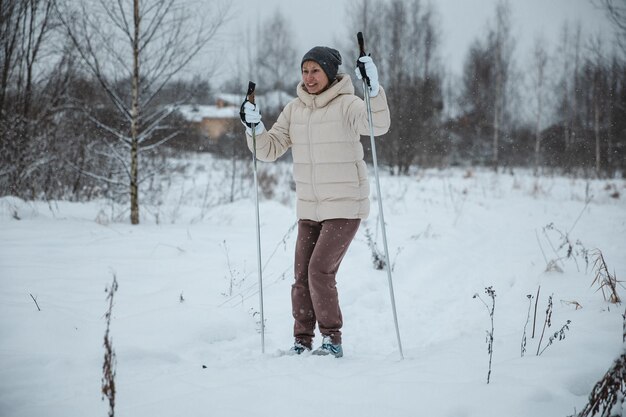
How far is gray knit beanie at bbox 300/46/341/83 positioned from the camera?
2594 millimetres

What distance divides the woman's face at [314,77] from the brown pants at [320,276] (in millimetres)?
899

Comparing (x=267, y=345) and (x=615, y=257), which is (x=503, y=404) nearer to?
(x=267, y=345)

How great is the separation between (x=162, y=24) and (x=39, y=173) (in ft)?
13.2

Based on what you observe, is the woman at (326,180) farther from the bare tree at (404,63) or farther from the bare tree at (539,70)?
the bare tree at (539,70)

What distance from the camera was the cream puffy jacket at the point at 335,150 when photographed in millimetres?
2576

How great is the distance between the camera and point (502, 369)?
206cm

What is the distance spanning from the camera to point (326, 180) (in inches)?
103

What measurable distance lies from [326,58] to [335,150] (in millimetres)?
610

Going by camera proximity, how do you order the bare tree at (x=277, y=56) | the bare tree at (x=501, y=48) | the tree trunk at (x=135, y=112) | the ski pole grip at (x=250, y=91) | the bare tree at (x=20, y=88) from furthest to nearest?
the bare tree at (x=277, y=56) → the bare tree at (x=501, y=48) → the bare tree at (x=20, y=88) → the tree trunk at (x=135, y=112) → the ski pole grip at (x=250, y=91)

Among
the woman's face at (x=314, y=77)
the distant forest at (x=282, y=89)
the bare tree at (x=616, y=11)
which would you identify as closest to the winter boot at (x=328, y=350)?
the woman's face at (x=314, y=77)

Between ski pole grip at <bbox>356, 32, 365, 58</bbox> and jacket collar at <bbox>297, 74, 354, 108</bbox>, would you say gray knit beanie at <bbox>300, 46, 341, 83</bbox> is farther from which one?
ski pole grip at <bbox>356, 32, 365, 58</bbox>

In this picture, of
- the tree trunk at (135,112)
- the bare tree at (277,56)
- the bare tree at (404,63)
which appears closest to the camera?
the tree trunk at (135,112)

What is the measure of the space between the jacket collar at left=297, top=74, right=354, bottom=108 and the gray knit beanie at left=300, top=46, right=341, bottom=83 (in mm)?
72

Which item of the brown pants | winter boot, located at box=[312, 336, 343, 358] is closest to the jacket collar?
the brown pants
